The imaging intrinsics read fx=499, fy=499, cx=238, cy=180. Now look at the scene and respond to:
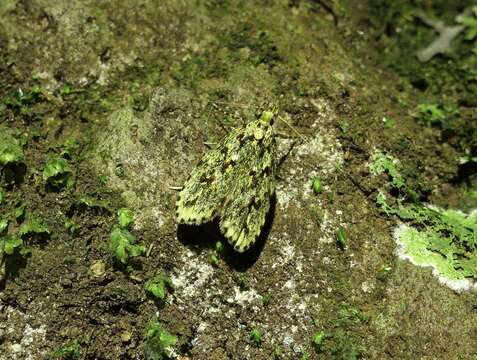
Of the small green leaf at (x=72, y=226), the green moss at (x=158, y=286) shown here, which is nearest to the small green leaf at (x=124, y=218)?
the small green leaf at (x=72, y=226)

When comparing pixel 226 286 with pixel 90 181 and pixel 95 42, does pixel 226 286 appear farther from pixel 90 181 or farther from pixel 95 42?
pixel 95 42

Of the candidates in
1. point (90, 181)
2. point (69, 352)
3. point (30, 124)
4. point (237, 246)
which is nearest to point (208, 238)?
point (237, 246)

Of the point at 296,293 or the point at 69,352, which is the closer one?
the point at 69,352

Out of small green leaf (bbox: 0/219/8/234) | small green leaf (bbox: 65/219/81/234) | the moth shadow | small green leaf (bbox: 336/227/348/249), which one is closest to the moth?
the moth shadow

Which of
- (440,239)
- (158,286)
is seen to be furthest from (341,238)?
(158,286)

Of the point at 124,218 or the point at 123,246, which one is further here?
the point at 124,218

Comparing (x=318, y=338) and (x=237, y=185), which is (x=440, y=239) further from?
(x=237, y=185)

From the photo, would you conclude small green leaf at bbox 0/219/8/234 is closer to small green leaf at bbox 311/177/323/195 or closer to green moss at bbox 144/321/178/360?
green moss at bbox 144/321/178/360
